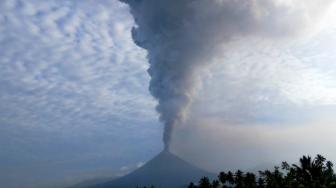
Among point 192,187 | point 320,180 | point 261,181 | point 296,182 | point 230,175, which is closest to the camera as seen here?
point 320,180

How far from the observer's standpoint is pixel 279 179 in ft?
264

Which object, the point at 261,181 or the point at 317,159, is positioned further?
the point at 261,181

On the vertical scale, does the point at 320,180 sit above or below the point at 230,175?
below

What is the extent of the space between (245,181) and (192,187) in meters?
21.8

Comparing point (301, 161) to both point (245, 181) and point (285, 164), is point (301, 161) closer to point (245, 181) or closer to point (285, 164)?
point (285, 164)

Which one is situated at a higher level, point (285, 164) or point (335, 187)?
point (285, 164)

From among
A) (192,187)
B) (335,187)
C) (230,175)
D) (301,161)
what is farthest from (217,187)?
(335,187)

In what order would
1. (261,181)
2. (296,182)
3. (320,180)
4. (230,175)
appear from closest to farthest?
(320,180) → (296,182) → (261,181) → (230,175)

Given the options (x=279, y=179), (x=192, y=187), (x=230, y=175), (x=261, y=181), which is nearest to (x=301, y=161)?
(x=279, y=179)

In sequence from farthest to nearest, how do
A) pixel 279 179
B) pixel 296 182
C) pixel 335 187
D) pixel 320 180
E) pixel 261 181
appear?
pixel 261 181 → pixel 279 179 → pixel 296 182 → pixel 320 180 → pixel 335 187

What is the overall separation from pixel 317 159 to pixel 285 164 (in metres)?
11.3

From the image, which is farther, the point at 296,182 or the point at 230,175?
the point at 230,175

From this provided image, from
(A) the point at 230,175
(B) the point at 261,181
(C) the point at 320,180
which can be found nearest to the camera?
(C) the point at 320,180

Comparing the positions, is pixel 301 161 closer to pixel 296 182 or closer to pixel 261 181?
pixel 296 182
